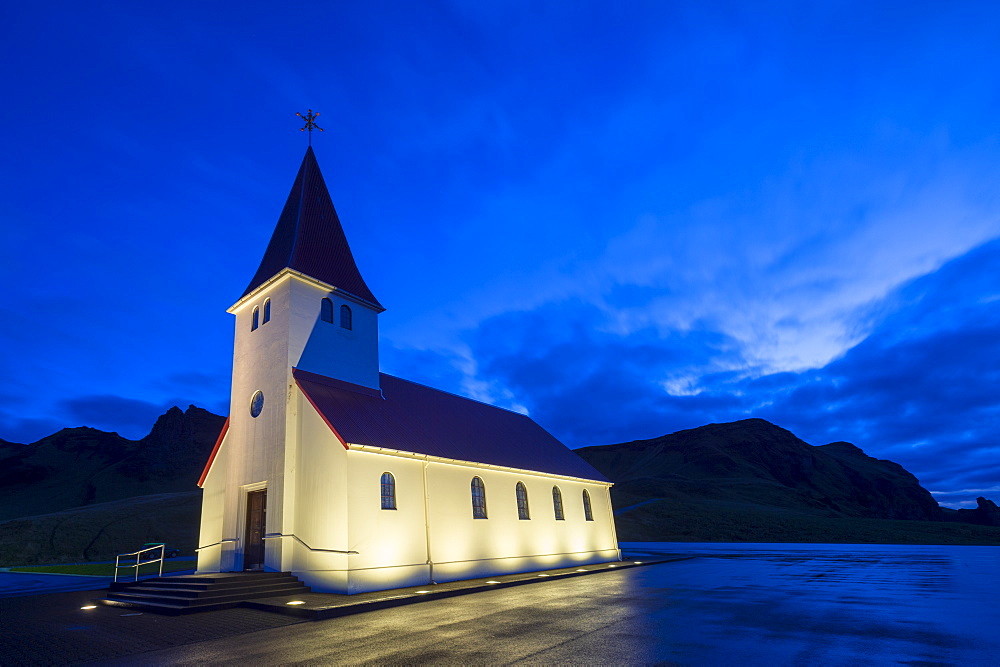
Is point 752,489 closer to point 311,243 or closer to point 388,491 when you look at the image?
point 388,491

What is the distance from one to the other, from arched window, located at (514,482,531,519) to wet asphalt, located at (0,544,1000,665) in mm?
7134

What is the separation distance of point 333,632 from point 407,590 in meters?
6.02

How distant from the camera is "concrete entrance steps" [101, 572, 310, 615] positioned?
13.0m

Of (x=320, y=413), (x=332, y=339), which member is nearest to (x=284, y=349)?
(x=332, y=339)

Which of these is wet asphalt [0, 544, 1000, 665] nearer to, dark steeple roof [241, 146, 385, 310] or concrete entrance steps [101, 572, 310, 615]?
concrete entrance steps [101, 572, 310, 615]

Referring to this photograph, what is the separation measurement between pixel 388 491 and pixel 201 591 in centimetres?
550

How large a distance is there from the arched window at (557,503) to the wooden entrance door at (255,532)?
41.3 feet

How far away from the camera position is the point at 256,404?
19.1 m

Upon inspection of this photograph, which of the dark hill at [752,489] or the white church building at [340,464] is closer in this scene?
the white church building at [340,464]

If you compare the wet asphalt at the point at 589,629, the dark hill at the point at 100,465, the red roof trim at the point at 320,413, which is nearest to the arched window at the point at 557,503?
the wet asphalt at the point at 589,629

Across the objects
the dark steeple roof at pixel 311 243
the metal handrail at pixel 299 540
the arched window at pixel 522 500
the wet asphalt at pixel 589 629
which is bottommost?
the wet asphalt at pixel 589 629

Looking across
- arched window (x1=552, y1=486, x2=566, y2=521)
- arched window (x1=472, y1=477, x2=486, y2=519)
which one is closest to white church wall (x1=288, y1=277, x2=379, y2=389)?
arched window (x1=472, y1=477, x2=486, y2=519)

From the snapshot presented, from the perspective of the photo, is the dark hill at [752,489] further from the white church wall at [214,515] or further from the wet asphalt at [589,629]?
the white church wall at [214,515]

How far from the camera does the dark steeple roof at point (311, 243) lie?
2020 cm
